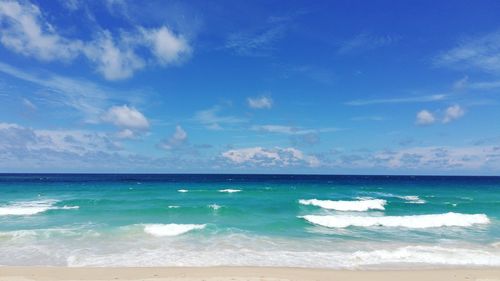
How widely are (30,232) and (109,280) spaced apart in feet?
31.1

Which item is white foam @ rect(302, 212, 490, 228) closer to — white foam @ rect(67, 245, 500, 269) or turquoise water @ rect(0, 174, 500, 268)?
turquoise water @ rect(0, 174, 500, 268)

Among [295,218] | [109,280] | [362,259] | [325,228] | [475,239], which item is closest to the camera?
[109,280]

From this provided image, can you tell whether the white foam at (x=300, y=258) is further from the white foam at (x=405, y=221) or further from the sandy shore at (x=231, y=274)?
the white foam at (x=405, y=221)

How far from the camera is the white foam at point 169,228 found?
54.8ft

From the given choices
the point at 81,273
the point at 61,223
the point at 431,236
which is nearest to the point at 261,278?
the point at 81,273

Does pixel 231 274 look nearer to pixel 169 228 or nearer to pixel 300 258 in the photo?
pixel 300 258

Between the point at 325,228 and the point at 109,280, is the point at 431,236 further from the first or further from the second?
the point at 109,280

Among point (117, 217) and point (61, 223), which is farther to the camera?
point (117, 217)

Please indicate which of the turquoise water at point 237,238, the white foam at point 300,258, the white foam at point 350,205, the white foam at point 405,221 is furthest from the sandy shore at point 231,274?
the white foam at point 350,205

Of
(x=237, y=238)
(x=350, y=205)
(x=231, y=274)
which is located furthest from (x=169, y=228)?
(x=350, y=205)

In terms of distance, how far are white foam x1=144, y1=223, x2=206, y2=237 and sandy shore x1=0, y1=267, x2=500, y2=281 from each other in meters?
6.09

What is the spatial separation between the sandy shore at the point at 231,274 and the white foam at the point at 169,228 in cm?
609

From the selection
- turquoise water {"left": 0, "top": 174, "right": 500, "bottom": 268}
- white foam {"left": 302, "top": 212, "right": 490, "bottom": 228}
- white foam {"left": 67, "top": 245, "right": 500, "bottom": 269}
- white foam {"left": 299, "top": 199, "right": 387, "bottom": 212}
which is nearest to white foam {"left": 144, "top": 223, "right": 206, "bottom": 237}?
turquoise water {"left": 0, "top": 174, "right": 500, "bottom": 268}

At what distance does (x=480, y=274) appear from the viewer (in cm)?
1023
